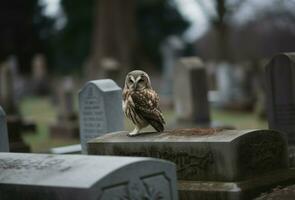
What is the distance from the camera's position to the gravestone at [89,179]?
5.71 metres

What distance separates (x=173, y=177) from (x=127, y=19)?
24.7m

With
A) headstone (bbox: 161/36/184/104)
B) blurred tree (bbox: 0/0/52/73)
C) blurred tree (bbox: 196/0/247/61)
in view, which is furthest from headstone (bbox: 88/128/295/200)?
blurred tree (bbox: 0/0/52/73)

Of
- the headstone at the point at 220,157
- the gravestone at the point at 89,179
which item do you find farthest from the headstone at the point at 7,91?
the gravestone at the point at 89,179

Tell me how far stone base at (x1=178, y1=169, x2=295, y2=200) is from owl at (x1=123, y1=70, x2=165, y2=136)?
932mm

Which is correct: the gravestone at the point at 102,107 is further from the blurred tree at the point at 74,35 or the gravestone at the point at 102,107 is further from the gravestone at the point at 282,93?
the blurred tree at the point at 74,35

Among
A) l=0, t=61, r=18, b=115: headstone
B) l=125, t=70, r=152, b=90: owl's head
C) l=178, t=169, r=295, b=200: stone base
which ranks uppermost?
l=0, t=61, r=18, b=115: headstone

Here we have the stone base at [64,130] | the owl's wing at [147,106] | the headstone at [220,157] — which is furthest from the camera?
the stone base at [64,130]

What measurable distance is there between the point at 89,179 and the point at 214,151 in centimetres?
221

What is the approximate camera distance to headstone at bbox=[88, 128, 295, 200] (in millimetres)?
7484

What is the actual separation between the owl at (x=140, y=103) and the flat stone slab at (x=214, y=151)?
0.18 metres

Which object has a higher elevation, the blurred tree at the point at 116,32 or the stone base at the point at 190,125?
the blurred tree at the point at 116,32

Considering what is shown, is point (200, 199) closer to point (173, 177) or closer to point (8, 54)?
point (173, 177)

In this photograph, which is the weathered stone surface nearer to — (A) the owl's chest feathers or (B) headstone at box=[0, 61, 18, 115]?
(A) the owl's chest feathers

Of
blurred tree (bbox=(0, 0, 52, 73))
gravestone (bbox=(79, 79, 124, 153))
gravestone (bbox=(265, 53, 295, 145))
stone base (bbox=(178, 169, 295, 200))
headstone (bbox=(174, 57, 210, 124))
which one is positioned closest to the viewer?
stone base (bbox=(178, 169, 295, 200))
